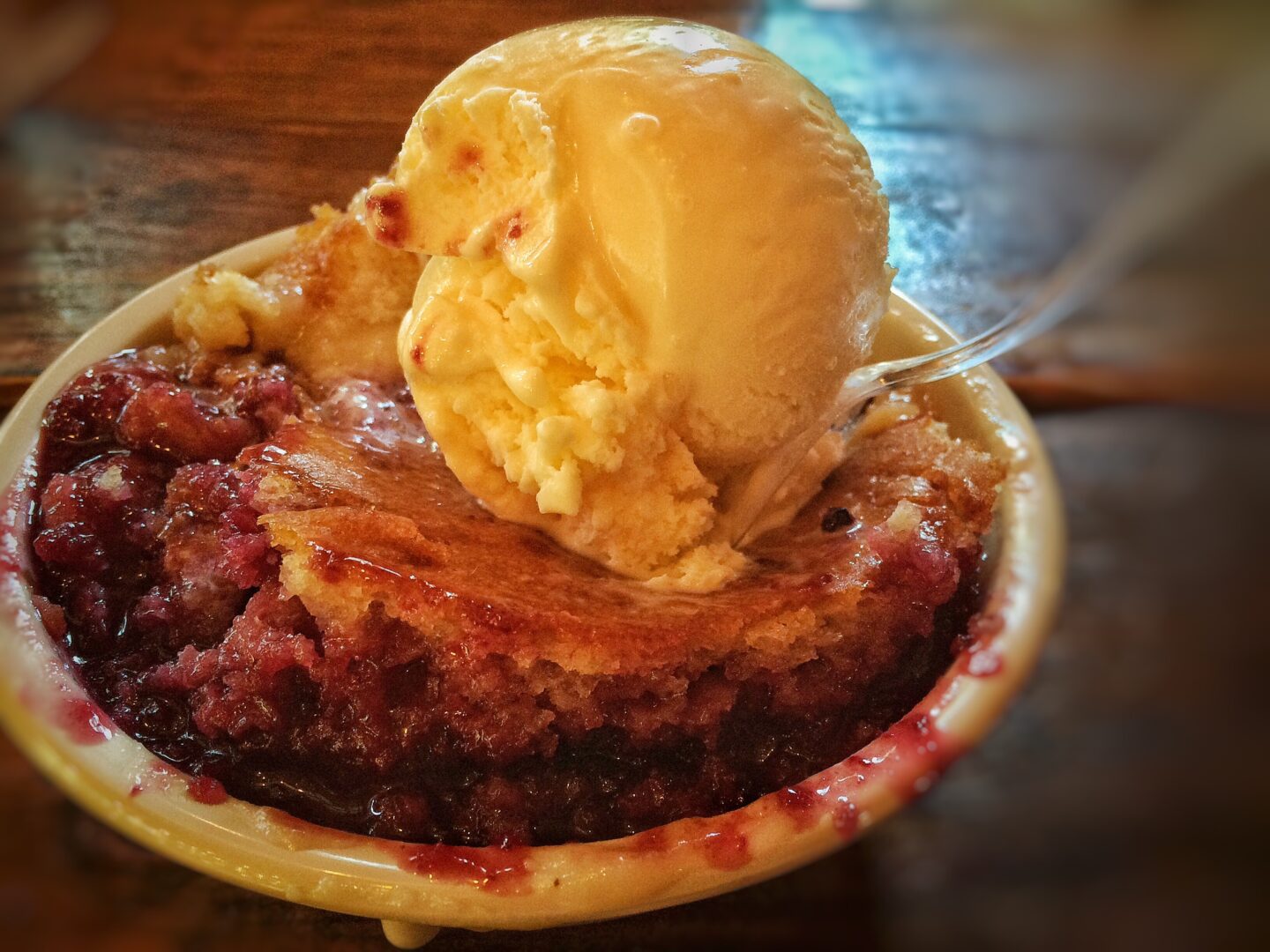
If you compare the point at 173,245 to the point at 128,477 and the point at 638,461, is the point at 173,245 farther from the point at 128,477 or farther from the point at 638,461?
the point at 638,461

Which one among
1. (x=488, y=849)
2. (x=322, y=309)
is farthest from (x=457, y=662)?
(x=322, y=309)

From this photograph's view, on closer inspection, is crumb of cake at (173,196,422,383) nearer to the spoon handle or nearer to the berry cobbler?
the berry cobbler

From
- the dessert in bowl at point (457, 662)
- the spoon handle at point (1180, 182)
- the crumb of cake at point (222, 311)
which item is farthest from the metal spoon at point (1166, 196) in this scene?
the crumb of cake at point (222, 311)

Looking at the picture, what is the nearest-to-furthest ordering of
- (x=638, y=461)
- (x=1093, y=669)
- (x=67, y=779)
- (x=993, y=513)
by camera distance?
(x=1093, y=669)
(x=67, y=779)
(x=638, y=461)
(x=993, y=513)

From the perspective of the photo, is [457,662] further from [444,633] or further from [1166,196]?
[1166,196]

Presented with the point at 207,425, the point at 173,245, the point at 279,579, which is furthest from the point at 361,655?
the point at 173,245

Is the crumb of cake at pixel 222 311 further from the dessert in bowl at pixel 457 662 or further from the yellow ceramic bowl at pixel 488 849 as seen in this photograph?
the yellow ceramic bowl at pixel 488 849
